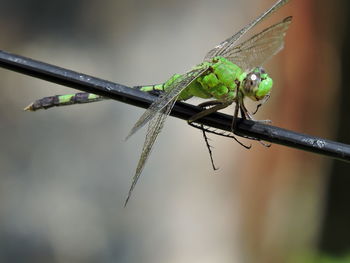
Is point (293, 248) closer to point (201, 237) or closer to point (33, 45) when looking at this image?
point (201, 237)

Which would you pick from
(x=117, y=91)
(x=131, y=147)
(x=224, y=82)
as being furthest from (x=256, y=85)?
(x=131, y=147)

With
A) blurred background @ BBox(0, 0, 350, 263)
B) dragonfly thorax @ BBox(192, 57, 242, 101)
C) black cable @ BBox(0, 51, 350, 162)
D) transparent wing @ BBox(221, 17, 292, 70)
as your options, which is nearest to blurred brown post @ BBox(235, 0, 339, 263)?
blurred background @ BBox(0, 0, 350, 263)

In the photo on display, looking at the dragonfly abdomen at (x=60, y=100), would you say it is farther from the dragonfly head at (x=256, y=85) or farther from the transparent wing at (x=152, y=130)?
the dragonfly head at (x=256, y=85)

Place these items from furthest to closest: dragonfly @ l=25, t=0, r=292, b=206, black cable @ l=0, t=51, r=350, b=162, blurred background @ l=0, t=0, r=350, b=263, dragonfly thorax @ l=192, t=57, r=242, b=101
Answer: blurred background @ l=0, t=0, r=350, b=263 → dragonfly thorax @ l=192, t=57, r=242, b=101 → dragonfly @ l=25, t=0, r=292, b=206 → black cable @ l=0, t=51, r=350, b=162

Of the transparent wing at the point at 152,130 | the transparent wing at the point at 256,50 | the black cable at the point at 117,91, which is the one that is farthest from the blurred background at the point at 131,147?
the black cable at the point at 117,91

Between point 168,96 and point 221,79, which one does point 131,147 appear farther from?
point 168,96

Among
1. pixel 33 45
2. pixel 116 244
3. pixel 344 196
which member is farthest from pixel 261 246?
pixel 33 45

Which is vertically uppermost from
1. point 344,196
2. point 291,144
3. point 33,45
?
point 33,45

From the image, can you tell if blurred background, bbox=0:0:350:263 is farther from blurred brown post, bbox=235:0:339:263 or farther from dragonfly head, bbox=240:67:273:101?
dragonfly head, bbox=240:67:273:101
